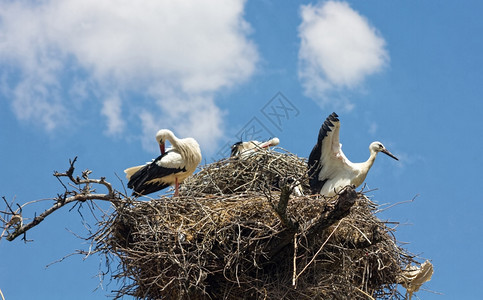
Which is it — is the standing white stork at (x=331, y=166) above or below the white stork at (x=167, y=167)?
above

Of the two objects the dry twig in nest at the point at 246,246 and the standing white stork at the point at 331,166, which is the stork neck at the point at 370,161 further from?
the dry twig in nest at the point at 246,246

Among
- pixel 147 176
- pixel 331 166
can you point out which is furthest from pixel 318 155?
pixel 147 176

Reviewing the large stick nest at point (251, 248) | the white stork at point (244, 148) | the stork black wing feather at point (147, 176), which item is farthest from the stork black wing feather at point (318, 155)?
the stork black wing feather at point (147, 176)

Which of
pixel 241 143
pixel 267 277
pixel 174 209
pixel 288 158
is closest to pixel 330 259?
pixel 267 277

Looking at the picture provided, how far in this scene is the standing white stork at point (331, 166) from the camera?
823 cm

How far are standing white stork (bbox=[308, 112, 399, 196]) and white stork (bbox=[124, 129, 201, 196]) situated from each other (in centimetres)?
138

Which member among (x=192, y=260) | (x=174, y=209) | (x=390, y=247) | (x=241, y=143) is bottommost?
(x=192, y=260)

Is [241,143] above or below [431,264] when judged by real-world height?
above

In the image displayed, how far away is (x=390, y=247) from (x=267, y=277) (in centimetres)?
126

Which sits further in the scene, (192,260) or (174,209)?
(174,209)

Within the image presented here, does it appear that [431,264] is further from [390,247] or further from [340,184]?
[340,184]

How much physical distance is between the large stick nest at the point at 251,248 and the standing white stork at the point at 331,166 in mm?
1285

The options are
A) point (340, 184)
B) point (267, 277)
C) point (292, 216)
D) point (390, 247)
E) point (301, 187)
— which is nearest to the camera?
point (292, 216)

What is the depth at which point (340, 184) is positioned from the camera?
843 cm
